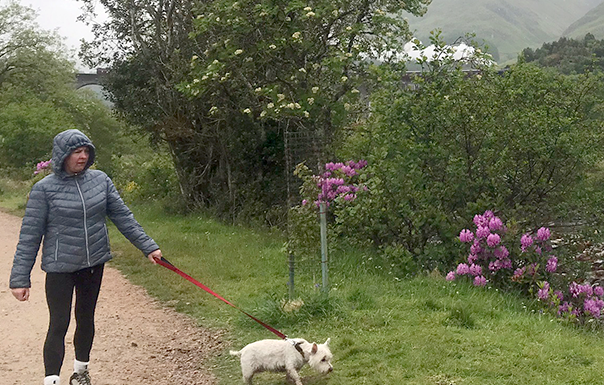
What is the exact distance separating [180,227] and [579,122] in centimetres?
768

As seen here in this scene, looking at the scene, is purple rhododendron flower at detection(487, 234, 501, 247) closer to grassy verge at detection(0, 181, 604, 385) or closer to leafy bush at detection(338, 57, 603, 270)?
grassy verge at detection(0, 181, 604, 385)

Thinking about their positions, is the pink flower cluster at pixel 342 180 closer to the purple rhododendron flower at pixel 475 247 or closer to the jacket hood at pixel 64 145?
the purple rhododendron flower at pixel 475 247

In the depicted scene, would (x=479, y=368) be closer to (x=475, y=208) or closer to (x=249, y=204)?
(x=475, y=208)

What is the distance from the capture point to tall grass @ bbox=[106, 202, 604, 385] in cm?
493

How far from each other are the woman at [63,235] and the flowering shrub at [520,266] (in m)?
4.84

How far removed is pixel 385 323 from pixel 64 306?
3014 millimetres

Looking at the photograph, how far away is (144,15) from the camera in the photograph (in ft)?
50.0

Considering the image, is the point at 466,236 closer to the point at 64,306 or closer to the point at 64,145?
the point at 64,306

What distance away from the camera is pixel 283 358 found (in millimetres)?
4730

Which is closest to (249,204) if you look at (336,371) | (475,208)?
(475,208)

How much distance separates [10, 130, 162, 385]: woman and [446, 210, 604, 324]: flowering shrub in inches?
191

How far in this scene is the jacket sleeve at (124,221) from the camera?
4602mm

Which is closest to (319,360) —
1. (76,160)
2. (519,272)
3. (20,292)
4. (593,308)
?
(20,292)

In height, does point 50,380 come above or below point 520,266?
above
